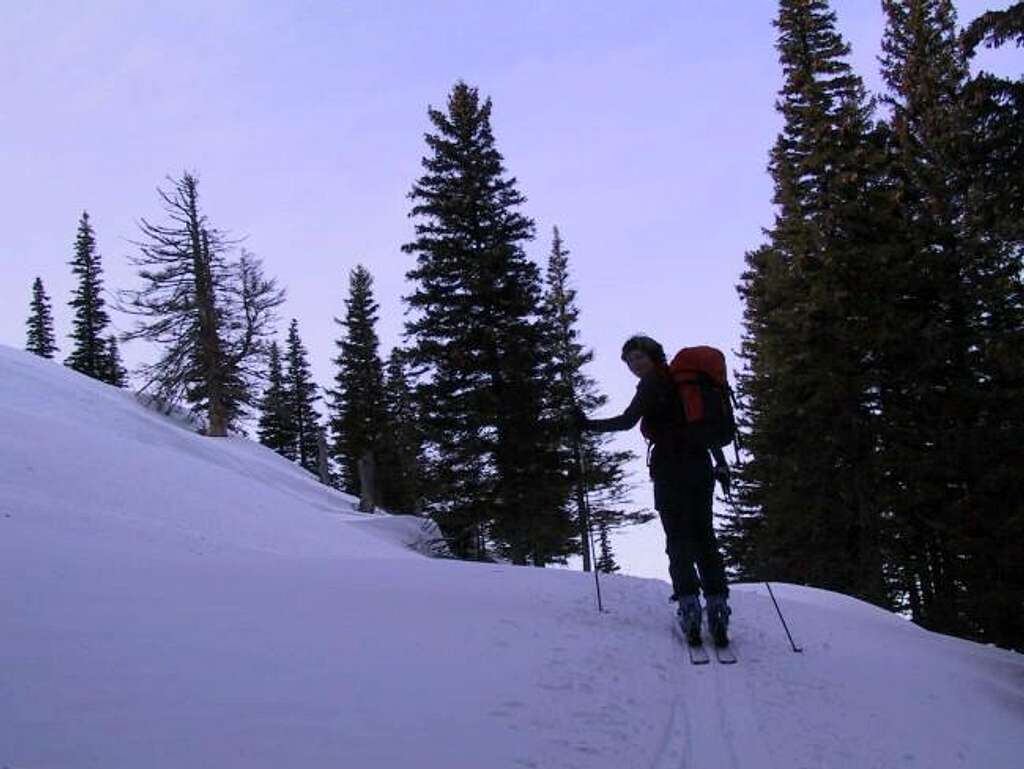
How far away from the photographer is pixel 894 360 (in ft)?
55.6

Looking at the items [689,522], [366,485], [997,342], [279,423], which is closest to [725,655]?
[689,522]

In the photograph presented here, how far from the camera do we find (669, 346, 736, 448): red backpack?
22.2 feet

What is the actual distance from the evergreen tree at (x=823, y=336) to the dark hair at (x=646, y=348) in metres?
8.93

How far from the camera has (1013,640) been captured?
14.5 metres

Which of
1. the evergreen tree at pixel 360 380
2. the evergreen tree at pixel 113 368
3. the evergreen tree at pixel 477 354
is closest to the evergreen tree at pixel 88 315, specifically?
the evergreen tree at pixel 113 368

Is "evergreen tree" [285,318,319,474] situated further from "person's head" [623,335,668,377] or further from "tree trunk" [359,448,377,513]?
"person's head" [623,335,668,377]

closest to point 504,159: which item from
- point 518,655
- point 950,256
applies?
point 950,256

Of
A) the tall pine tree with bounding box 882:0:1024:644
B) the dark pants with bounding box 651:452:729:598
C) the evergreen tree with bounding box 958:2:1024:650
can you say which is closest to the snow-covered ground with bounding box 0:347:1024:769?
the dark pants with bounding box 651:452:729:598

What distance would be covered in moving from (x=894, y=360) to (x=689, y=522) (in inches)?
479

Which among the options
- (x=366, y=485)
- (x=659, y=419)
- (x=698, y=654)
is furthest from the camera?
(x=366, y=485)

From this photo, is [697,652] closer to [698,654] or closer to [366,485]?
[698,654]

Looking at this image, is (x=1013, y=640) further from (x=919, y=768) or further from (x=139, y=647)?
(x=139, y=647)

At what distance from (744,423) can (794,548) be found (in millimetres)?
6723

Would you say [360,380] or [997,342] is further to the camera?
[360,380]
